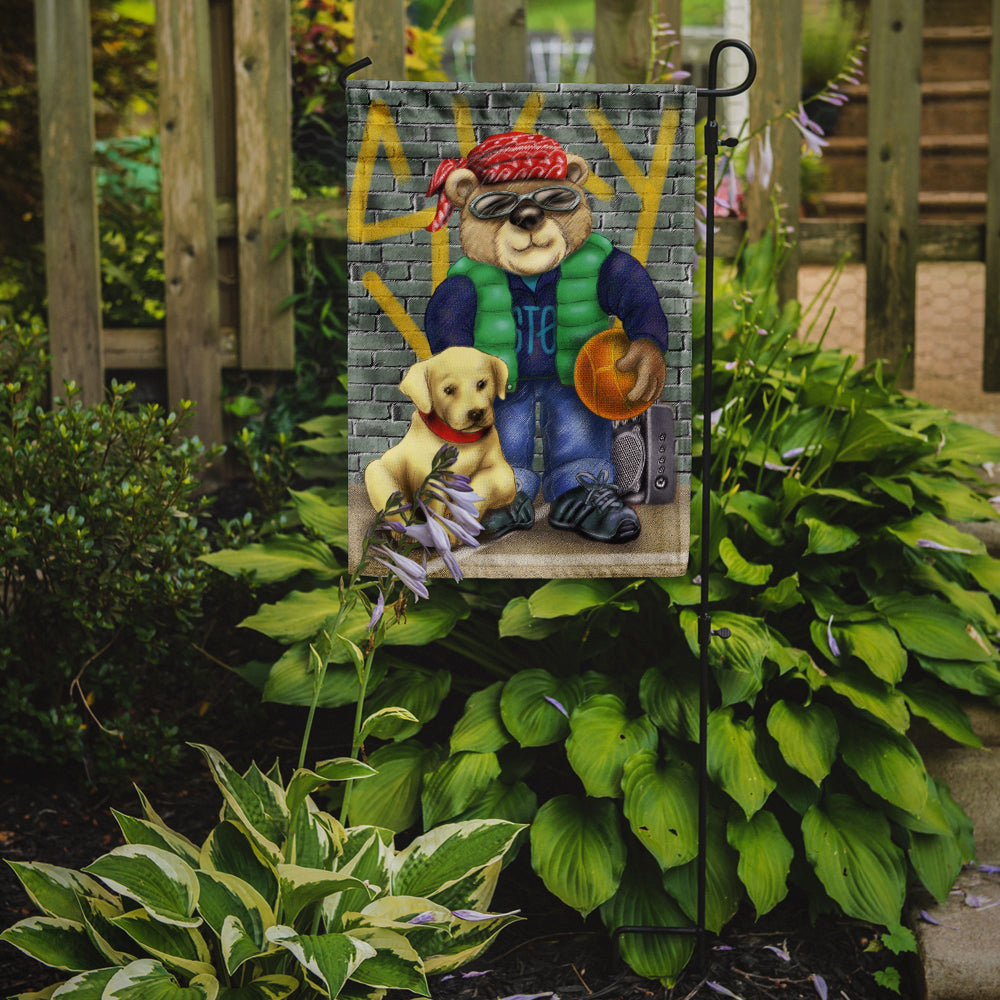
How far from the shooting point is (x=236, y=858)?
1741 mm

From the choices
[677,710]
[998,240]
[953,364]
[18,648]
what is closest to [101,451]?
[18,648]

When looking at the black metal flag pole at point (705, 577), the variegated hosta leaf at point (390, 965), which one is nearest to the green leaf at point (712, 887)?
the black metal flag pole at point (705, 577)

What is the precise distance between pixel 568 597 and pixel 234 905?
82cm

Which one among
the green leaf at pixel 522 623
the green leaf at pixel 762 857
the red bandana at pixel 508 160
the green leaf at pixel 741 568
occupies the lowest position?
the green leaf at pixel 762 857

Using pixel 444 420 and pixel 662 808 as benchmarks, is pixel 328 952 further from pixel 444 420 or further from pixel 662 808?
pixel 444 420

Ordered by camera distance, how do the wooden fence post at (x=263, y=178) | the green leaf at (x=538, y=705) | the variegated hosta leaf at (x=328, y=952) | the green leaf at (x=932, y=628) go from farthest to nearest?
the wooden fence post at (x=263, y=178), the green leaf at (x=932, y=628), the green leaf at (x=538, y=705), the variegated hosta leaf at (x=328, y=952)

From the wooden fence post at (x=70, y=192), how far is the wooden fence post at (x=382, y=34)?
33.6 inches

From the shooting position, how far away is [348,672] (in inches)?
86.7

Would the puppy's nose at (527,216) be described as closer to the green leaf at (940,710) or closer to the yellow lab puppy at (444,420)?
the yellow lab puppy at (444,420)

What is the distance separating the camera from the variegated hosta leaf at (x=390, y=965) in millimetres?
1547

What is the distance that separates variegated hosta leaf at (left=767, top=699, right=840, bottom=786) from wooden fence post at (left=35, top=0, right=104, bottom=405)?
2.37m

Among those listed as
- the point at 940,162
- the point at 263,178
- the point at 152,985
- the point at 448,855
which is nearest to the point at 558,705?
the point at 448,855

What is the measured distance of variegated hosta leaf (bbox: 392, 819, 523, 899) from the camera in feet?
5.75

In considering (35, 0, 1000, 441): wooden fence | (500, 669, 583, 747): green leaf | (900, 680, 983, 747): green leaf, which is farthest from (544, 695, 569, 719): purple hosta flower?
(35, 0, 1000, 441): wooden fence
